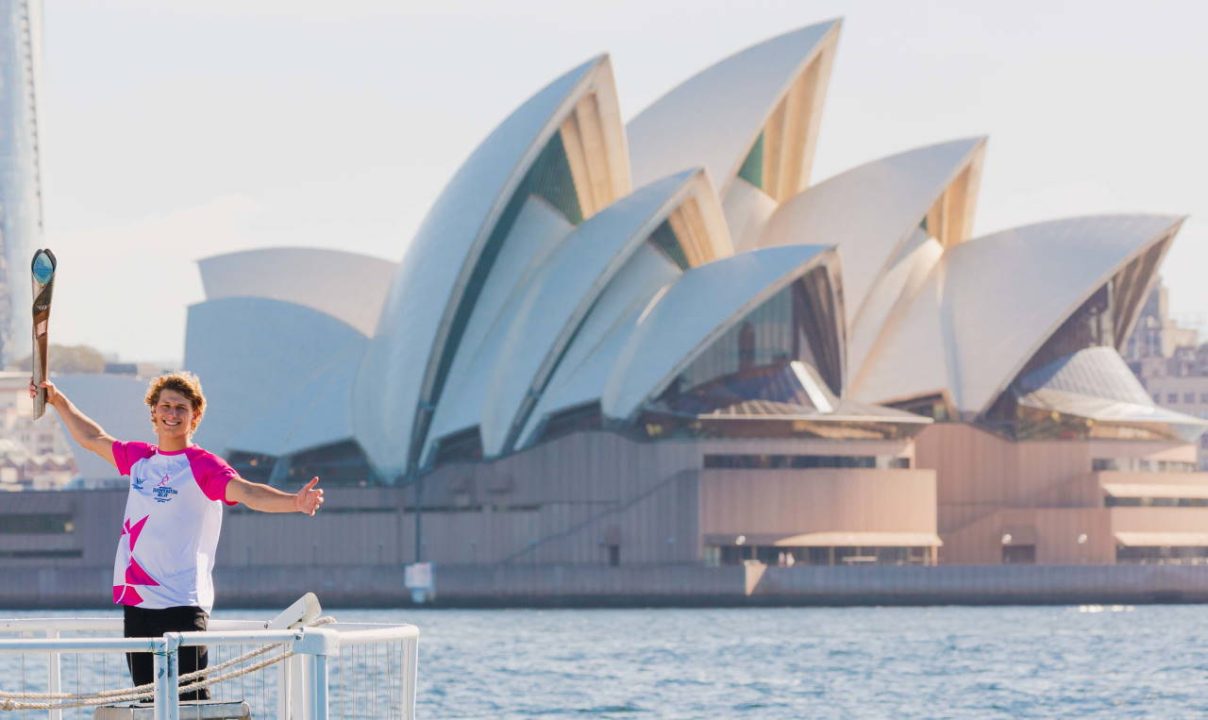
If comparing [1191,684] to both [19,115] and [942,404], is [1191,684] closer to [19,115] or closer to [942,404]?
[942,404]

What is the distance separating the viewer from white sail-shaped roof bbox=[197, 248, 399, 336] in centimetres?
7031

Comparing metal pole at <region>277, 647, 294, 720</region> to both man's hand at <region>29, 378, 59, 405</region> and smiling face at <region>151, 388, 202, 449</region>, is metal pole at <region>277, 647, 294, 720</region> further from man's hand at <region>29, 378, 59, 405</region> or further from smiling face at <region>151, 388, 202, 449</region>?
man's hand at <region>29, 378, 59, 405</region>

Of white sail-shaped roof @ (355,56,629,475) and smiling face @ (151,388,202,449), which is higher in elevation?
white sail-shaped roof @ (355,56,629,475)

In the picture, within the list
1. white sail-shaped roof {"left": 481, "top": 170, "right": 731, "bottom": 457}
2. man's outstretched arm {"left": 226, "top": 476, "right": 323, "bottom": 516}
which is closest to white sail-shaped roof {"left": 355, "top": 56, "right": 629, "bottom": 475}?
white sail-shaped roof {"left": 481, "top": 170, "right": 731, "bottom": 457}

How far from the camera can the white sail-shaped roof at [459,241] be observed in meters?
62.4

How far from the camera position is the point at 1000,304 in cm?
7012

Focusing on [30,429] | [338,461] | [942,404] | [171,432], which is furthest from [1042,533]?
[30,429]

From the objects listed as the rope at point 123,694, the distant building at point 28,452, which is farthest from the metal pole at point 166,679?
the distant building at point 28,452

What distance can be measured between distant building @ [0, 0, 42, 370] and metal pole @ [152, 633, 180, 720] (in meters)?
178

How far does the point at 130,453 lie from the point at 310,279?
2455 inches

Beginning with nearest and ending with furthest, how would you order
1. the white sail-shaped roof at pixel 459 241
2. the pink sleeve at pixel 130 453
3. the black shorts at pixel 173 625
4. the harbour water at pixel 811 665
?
the black shorts at pixel 173 625
the pink sleeve at pixel 130 453
the harbour water at pixel 811 665
the white sail-shaped roof at pixel 459 241

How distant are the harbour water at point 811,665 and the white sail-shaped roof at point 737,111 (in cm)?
1513

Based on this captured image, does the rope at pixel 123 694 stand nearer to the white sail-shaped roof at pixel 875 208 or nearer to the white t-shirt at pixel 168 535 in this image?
the white t-shirt at pixel 168 535

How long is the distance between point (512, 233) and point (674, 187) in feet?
14.6
